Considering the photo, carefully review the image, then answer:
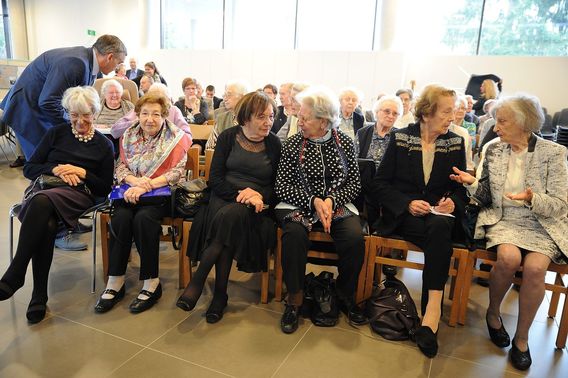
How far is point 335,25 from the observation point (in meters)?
9.27

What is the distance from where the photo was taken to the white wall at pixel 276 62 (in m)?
7.95

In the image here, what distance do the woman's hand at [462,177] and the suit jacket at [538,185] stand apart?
0.14 meters

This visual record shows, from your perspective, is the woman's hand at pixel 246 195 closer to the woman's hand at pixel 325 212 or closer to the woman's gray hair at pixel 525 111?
the woman's hand at pixel 325 212

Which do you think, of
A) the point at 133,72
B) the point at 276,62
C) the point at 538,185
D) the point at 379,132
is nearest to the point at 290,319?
the point at 538,185

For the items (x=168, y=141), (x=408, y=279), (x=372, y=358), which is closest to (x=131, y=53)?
(x=168, y=141)

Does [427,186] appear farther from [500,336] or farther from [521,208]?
[500,336]

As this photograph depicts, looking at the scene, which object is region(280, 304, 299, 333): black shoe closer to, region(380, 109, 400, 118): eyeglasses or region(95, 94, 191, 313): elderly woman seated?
region(95, 94, 191, 313): elderly woman seated

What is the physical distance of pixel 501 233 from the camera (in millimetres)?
2268

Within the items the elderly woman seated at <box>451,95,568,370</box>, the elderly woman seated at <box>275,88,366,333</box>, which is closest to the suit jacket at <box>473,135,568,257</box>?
the elderly woman seated at <box>451,95,568,370</box>

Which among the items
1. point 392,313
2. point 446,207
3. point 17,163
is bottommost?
point 17,163

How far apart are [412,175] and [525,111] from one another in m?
0.66

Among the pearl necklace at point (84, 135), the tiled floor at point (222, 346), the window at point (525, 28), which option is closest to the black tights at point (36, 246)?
the tiled floor at point (222, 346)

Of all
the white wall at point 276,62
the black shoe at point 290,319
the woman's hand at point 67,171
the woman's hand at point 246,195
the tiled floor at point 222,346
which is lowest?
the tiled floor at point 222,346

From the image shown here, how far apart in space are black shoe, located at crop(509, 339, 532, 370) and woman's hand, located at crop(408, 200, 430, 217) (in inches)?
30.7
